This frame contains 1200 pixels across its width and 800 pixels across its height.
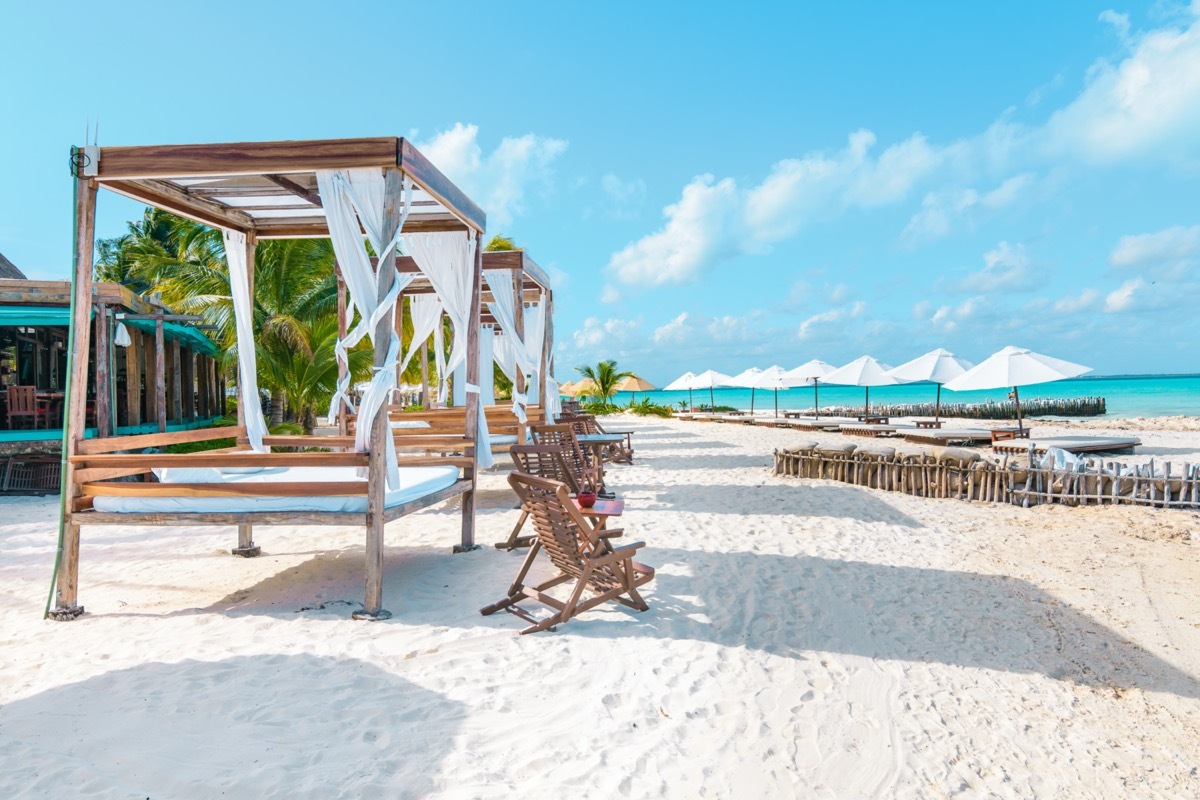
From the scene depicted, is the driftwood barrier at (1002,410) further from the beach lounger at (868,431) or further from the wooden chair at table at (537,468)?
the wooden chair at table at (537,468)

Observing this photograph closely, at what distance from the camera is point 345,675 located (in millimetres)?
3223

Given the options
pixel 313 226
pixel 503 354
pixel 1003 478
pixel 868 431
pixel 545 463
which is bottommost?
pixel 1003 478

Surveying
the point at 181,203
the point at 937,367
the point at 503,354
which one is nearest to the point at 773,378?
the point at 937,367

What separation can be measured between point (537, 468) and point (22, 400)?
8.98 m

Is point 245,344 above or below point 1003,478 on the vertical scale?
above

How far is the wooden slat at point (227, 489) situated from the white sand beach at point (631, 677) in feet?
2.37

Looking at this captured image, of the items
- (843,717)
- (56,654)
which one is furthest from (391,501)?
(843,717)

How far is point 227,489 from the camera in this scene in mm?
4379

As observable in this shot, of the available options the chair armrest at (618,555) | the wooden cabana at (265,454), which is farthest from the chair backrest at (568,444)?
the chair armrest at (618,555)

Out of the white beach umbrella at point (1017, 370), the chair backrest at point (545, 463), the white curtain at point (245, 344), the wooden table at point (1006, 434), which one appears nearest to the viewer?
the chair backrest at point (545, 463)

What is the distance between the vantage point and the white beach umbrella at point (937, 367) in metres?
15.2

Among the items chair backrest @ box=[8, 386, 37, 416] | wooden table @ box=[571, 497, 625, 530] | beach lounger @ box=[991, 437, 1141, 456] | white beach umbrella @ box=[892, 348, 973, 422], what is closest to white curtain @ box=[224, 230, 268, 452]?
wooden table @ box=[571, 497, 625, 530]

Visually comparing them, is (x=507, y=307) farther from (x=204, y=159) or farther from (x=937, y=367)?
(x=937, y=367)

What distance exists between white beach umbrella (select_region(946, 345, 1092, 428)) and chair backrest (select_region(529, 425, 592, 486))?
9140 millimetres
